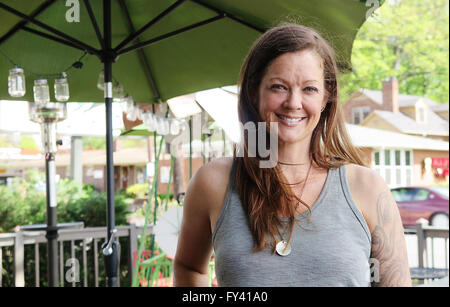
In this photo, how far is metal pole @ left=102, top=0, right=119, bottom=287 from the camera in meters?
2.87

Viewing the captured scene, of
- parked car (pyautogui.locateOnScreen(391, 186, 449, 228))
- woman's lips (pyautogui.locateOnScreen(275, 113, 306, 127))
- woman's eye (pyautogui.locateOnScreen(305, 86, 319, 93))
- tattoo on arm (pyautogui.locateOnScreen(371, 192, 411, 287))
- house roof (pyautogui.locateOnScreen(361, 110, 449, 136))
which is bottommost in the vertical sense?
parked car (pyautogui.locateOnScreen(391, 186, 449, 228))

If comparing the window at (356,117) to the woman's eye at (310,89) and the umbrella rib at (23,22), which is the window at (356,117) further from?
the woman's eye at (310,89)

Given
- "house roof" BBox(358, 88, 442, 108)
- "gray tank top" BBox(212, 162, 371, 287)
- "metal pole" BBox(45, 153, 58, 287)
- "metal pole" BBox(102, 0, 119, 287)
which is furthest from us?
"house roof" BBox(358, 88, 442, 108)

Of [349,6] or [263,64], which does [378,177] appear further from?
[349,6]

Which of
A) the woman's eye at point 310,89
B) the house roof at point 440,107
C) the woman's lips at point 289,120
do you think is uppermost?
the house roof at point 440,107

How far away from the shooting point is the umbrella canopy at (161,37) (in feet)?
8.78

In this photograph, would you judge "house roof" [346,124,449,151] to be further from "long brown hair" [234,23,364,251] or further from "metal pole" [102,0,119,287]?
"long brown hair" [234,23,364,251]

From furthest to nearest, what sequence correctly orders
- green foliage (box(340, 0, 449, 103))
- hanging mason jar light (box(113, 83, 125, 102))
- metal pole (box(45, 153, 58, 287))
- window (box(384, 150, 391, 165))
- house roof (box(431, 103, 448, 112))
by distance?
house roof (box(431, 103, 448, 112)) → window (box(384, 150, 391, 165)) → green foliage (box(340, 0, 449, 103)) → hanging mason jar light (box(113, 83, 125, 102)) → metal pole (box(45, 153, 58, 287))

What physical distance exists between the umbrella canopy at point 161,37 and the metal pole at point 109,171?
104mm

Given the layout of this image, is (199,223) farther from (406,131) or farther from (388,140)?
(406,131)

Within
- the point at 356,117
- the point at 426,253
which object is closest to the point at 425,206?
the point at 426,253

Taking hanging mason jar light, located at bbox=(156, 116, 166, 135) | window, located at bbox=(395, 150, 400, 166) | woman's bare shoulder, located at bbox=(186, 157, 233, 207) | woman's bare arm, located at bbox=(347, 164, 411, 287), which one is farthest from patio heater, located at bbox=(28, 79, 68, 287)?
window, located at bbox=(395, 150, 400, 166)

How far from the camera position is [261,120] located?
1236 millimetres

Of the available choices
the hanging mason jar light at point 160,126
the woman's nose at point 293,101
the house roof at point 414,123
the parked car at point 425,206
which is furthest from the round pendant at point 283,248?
the house roof at point 414,123
